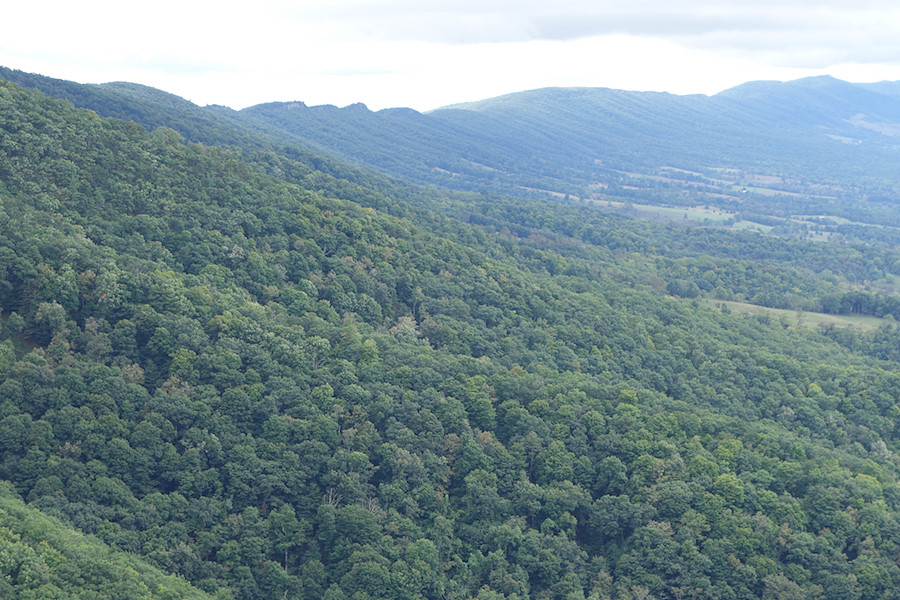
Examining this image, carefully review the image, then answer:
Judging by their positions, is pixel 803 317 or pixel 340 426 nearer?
pixel 340 426

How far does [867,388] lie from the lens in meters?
76.9

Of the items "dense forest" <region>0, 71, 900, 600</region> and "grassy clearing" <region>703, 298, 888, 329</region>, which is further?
"grassy clearing" <region>703, 298, 888, 329</region>

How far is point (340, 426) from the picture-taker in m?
52.8

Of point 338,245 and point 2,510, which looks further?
point 338,245

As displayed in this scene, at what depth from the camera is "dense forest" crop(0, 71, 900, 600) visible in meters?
43.9

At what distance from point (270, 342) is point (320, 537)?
1559 centimetres

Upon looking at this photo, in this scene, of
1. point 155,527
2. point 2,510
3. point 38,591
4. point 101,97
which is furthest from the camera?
point 101,97

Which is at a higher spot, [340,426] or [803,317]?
[340,426]

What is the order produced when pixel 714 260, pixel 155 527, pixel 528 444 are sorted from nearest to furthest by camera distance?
pixel 155 527, pixel 528 444, pixel 714 260

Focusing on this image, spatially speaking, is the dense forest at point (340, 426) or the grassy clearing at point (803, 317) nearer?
the dense forest at point (340, 426)

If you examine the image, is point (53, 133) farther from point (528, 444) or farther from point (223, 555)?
point (528, 444)

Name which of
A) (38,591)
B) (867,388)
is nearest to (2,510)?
(38,591)

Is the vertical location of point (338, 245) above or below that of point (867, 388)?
above

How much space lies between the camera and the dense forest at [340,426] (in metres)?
43.9
